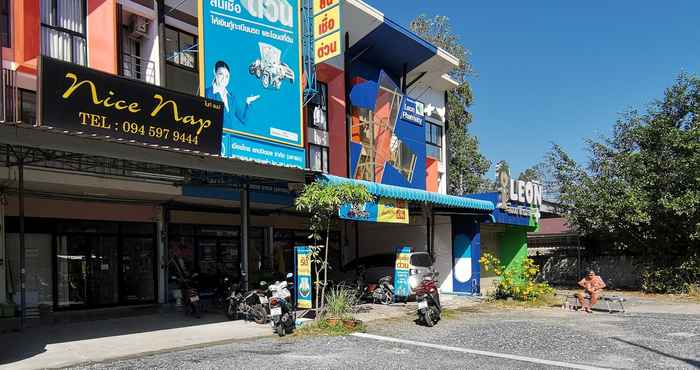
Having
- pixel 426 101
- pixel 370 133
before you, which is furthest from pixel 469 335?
pixel 426 101

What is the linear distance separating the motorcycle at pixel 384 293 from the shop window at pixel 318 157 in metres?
4.85

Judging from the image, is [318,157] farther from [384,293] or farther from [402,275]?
[384,293]

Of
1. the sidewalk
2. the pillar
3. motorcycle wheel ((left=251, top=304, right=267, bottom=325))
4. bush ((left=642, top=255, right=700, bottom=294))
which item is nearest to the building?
the pillar

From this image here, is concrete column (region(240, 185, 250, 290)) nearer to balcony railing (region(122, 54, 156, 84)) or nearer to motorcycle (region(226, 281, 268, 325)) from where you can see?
motorcycle (region(226, 281, 268, 325))

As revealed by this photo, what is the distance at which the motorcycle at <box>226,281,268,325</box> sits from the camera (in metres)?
13.0

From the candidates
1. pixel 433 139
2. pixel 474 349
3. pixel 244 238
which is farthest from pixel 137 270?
pixel 433 139

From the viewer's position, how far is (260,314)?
13.0 metres

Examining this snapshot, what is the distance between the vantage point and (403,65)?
77.7ft

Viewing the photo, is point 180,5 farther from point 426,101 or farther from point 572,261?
point 572,261

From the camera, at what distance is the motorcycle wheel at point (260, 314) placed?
12.9 m

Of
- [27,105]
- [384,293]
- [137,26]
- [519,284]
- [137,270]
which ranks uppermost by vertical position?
[137,26]

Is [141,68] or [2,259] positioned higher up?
[141,68]

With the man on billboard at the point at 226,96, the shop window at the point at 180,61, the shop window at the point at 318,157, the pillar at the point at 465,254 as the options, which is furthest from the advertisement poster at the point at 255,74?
the pillar at the point at 465,254

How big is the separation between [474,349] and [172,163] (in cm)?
636
